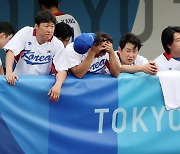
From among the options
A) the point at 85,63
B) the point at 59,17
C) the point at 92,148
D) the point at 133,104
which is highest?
the point at 59,17

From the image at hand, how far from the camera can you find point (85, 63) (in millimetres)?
4004

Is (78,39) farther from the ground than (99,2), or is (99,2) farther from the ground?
(99,2)

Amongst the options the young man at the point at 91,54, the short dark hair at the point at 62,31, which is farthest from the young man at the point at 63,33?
the young man at the point at 91,54

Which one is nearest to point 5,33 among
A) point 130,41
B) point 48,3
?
point 48,3

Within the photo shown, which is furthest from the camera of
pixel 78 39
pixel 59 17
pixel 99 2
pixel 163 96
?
pixel 99 2

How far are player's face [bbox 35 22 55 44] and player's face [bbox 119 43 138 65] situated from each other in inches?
25.3

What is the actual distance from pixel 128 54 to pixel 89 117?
0.72 meters

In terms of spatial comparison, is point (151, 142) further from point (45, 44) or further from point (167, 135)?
point (45, 44)

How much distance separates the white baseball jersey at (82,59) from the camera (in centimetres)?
409

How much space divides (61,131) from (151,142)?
2.29 feet

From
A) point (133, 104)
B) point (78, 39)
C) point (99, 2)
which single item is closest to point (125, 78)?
point (133, 104)

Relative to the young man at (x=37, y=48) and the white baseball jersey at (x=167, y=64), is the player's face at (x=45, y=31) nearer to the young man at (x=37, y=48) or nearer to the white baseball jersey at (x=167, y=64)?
the young man at (x=37, y=48)

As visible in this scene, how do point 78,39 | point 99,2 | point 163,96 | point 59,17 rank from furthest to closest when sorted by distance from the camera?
point 99,2 < point 59,17 < point 163,96 < point 78,39

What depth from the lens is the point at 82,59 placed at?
4.11 meters
